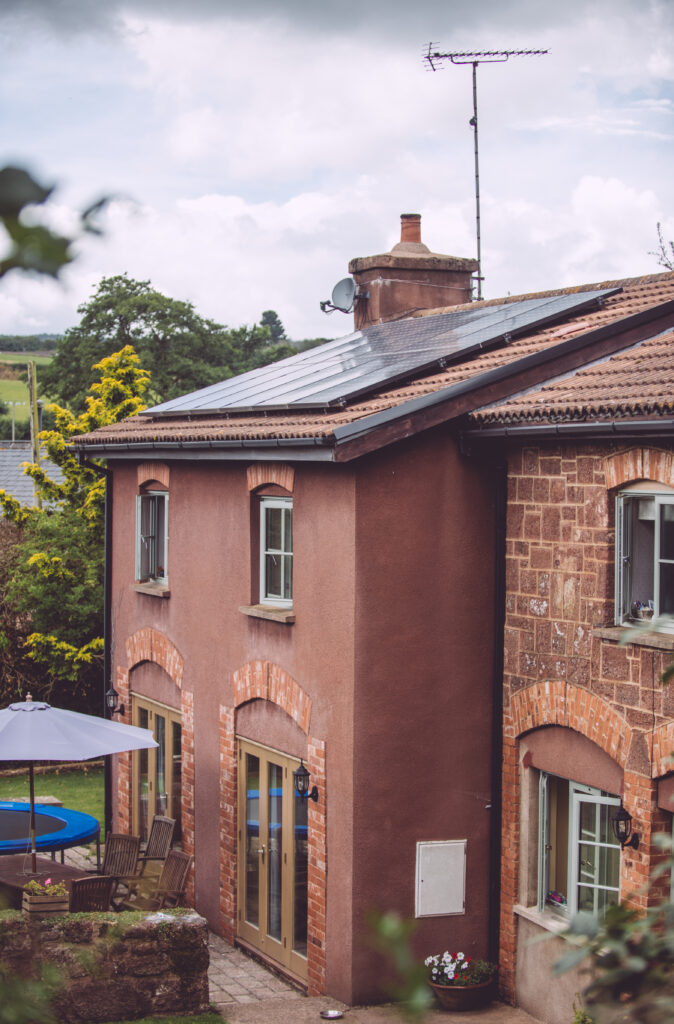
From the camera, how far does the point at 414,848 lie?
11.2 m

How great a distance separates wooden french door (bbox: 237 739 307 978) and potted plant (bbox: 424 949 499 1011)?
5.43 ft

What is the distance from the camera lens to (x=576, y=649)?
1035 cm

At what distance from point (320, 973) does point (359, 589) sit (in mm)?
3804

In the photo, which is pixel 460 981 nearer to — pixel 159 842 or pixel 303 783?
pixel 303 783

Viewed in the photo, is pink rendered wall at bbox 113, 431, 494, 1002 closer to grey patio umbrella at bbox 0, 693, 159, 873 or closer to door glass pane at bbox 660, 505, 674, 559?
door glass pane at bbox 660, 505, 674, 559

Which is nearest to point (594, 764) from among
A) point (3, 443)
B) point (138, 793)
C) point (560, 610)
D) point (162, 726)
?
point (560, 610)

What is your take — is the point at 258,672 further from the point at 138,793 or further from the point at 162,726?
the point at 138,793

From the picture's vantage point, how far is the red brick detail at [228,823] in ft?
44.9

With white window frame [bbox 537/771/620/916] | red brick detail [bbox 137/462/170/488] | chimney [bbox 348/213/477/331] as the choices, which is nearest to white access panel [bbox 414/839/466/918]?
white window frame [bbox 537/771/620/916]

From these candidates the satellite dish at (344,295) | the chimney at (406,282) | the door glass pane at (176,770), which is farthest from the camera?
the satellite dish at (344,295)

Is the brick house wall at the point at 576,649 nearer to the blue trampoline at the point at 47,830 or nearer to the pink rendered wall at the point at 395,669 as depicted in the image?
the pink rendered wall at the point at 395,669

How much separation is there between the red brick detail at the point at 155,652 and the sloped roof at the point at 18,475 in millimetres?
16241

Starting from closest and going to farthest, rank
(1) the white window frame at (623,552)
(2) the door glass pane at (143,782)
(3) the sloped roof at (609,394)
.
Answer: (3) the sloped roof at (609,394), (1) the white window frame at (623,552), (2) the door glass pane at (143,782)

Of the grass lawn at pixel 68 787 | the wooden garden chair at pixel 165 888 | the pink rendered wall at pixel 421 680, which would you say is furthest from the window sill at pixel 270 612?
the grass lawn at pixel 68 787
